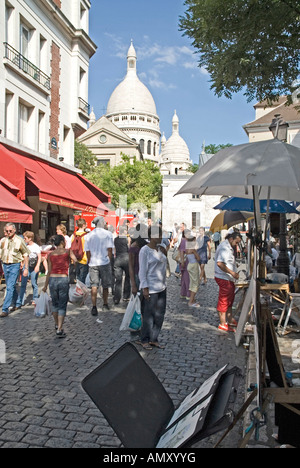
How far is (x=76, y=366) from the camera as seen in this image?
18.1 feet

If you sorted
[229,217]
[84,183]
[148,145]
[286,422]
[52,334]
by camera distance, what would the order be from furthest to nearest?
[148,145] < [84,183] < [229,217] < [52,334] < [286,422]

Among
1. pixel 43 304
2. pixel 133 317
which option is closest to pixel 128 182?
pixel 43 304

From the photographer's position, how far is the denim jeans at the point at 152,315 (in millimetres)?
6324

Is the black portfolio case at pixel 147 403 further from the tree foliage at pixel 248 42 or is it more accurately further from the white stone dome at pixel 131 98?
the white stone dome at pixel 131 98

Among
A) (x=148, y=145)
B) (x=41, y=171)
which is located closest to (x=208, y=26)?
(x=41, y=171)

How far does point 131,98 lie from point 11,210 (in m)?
112

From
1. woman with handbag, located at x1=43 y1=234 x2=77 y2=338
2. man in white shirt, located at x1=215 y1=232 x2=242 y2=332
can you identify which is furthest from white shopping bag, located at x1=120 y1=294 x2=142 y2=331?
man in white shirt, located at x1=215 y1=232 x2=242 y2=332

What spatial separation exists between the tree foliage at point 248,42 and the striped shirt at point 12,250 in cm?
492

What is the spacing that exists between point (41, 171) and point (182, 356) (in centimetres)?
1132

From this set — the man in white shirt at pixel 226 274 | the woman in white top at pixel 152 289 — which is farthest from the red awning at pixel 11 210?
the man in white shirt at pixel 226 274

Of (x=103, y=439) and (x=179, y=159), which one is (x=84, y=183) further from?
(x=179, y=159)

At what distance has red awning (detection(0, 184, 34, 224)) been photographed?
32.4 ft

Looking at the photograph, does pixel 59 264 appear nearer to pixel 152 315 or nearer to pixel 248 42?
pixel 152 315
